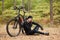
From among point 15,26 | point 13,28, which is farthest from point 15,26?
point 13,28

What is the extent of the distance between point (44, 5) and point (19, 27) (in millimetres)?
20346

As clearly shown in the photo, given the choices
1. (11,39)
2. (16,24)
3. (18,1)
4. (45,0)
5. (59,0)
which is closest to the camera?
(11,39)

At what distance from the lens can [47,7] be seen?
1157 inches

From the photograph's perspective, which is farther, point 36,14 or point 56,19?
point 36,14

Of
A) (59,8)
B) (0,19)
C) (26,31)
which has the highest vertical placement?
(26,31)

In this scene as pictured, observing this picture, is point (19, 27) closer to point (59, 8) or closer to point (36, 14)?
point (59, 8)

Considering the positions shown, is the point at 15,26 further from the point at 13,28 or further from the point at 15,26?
the point at 13,28

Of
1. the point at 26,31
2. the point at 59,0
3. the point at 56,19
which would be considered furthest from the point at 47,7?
the point at 26,31

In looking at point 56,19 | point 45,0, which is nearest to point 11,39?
point 56,19

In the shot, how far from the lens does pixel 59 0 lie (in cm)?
2684

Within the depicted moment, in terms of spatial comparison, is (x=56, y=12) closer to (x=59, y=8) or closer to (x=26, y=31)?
(x=59, y=8)

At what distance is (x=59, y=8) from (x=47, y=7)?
4036 mm

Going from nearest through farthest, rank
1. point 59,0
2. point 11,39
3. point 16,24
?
point 11,39 → point 16,24 → point 59,0

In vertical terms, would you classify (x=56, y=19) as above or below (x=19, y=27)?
below
